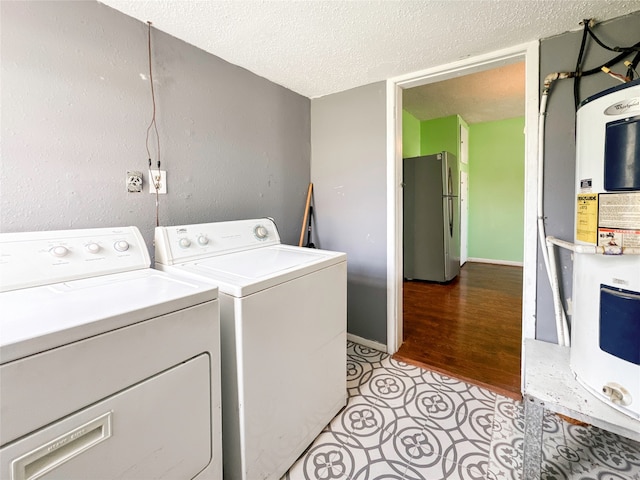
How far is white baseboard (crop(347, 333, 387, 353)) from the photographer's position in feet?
7.16

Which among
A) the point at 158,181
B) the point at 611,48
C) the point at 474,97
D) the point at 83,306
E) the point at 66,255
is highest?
the point at 474,97

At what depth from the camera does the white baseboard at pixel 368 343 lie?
218 cm

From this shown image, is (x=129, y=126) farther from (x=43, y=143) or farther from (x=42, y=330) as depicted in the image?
(x=42, y=330)

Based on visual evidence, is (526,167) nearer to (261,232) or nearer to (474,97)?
(261,232)

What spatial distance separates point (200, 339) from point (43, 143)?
3.41 feet

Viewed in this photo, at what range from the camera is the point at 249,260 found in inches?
54.8

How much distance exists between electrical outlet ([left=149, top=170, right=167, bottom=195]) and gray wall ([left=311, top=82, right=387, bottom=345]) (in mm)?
1210

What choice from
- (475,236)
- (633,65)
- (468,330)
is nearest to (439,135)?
(475,236)

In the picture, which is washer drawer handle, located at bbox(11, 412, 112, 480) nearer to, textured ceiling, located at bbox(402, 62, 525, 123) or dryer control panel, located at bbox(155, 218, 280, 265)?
dryer control panel, located at bbox(155, 218, 280, 265)

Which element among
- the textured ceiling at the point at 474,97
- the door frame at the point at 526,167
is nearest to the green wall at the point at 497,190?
the textured ceiling at the point at 474,97

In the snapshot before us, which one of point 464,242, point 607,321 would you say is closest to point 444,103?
point 464,242

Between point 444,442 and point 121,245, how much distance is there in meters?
1.70

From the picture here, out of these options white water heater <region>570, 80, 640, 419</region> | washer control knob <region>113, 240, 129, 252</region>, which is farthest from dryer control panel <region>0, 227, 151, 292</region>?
white water heater <region>570, 80, 640, 419</region>

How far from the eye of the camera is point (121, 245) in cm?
119
